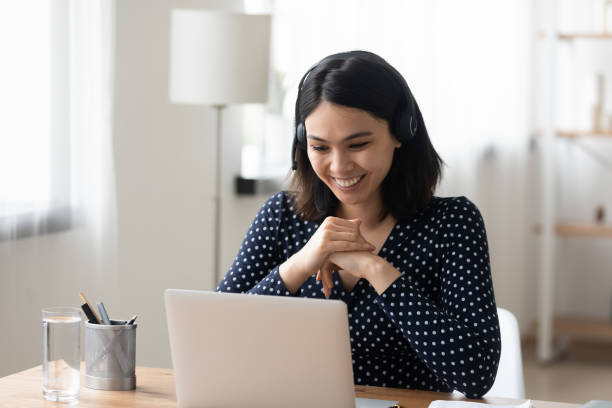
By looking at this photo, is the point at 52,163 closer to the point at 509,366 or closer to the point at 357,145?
the point at 357,145

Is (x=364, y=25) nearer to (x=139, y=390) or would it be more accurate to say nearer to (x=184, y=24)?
(x=184, y=24)

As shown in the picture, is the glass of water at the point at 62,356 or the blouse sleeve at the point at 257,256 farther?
the blouse sleeve at the point at 257,256

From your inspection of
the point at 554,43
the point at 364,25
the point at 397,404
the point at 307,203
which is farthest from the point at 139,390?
the point at 554,43

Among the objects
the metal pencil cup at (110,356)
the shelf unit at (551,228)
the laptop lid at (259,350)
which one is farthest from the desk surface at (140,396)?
the shelf unit at (551,228)

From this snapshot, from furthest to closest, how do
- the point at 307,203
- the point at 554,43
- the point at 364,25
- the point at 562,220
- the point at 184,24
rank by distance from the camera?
the point at 562,220 < the point at 554,43 < the point at 364,25 < the point at 184,24 < the point at 307,203

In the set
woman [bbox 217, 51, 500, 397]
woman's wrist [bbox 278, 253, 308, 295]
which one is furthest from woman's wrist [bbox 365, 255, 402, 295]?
woman's wrist [bbox 278, 253, 308, 295]

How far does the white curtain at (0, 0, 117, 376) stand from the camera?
216 centimetres

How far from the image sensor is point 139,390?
1.45m

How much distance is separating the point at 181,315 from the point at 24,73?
1111 millimetres

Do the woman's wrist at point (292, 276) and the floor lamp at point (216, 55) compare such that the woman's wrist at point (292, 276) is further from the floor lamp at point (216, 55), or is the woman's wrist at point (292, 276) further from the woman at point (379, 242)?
the floor lamp at point (216, 55)

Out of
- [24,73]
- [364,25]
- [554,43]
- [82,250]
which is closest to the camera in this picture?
[24,73]

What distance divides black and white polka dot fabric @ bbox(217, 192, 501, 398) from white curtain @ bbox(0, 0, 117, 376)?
663mm

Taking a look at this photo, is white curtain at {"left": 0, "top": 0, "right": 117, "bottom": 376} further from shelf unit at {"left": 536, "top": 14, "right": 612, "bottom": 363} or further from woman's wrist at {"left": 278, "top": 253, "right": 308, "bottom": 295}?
shelf unit at {"left": 536, "top": 14, "right": 612, "bottom": 363}

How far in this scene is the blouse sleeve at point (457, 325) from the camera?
150 centimetres
